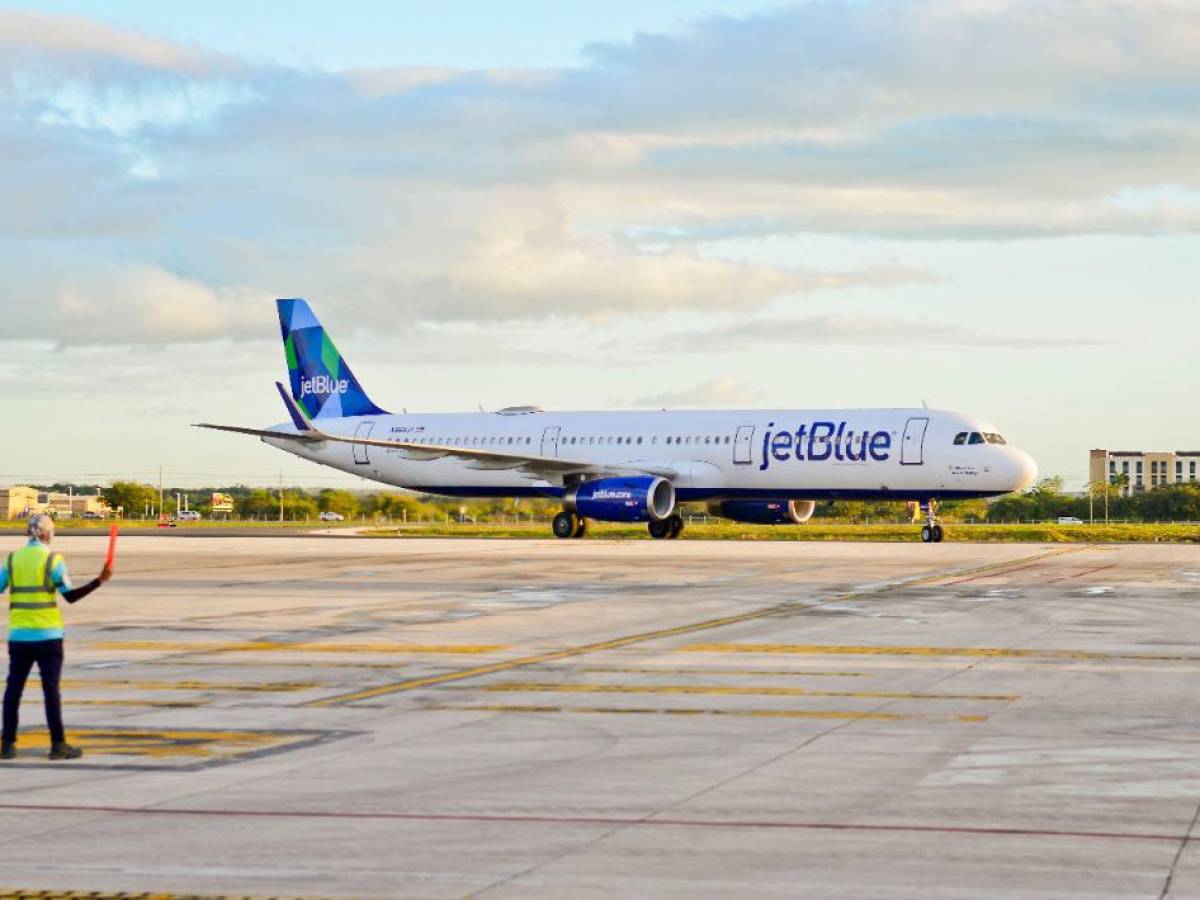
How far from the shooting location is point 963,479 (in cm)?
5425

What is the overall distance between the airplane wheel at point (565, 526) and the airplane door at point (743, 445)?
7.29m

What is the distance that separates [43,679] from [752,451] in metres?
44.9

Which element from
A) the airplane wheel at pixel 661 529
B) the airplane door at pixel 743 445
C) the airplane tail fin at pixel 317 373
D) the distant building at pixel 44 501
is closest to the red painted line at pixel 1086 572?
the airplane door at pixel 743 445

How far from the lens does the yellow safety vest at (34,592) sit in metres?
13.1

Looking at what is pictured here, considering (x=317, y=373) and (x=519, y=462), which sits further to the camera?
(x=317, y=373)

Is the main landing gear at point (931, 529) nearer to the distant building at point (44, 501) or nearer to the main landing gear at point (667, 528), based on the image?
the main landing gear at point (667, 528)

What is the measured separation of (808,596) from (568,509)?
31.7 meters

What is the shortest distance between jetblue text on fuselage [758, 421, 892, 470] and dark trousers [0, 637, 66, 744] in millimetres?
43404

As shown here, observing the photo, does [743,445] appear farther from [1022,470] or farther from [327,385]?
[327,385]

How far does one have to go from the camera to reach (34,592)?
13.0 m

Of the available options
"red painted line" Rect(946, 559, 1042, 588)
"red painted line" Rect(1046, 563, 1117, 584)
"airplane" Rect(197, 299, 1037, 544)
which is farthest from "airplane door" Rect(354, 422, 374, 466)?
"red painted line" Rect(1046, 563, 1117, 584)

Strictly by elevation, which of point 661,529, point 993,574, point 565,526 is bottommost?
→ point 993,574

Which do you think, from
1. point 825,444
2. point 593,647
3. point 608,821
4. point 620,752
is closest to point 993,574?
point 593,647

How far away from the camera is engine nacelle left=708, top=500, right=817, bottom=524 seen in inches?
2359
